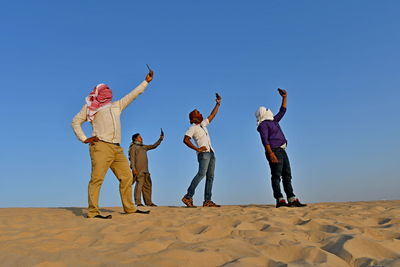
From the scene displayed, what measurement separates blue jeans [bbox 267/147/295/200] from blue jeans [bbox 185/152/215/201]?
1470 millimetres

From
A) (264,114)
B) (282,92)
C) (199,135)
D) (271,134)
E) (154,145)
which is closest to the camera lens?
(271,134)

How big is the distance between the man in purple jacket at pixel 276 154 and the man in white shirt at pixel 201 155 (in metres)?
1.32

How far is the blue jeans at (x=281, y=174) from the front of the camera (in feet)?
19.5

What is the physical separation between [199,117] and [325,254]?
5.30 metres

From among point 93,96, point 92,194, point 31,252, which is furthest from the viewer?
point 93,96

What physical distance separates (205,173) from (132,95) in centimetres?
260

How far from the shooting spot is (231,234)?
3.03m

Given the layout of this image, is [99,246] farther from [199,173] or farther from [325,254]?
[199,173]

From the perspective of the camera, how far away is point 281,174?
6074mm

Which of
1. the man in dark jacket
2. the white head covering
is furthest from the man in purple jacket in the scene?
the man in dark jacket

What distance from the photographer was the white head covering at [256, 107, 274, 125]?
20.7 ft

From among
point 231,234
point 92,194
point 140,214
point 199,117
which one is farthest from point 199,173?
point 231,234

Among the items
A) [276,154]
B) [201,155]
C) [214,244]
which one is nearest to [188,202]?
[201,155]

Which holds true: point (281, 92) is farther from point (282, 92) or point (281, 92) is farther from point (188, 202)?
point (188, 202)
